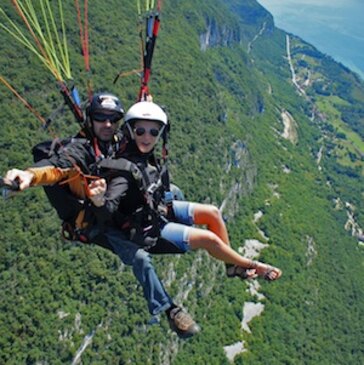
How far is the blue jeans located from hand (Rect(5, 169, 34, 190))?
2092mm

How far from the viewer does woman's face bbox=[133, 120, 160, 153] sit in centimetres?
681

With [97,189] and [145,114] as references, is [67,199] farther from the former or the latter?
[145,114]

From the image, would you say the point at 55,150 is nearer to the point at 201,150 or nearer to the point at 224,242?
the point at 224,242

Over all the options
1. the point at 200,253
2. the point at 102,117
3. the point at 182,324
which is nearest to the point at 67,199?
the point at 102,117

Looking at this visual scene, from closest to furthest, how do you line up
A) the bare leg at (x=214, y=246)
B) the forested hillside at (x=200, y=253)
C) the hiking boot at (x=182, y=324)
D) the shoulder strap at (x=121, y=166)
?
the shoulder strap at (x=121, y=166)
the hiking boot at (x=182, y=324)
the bare leg at (x=214, y=246)
the forested hillside at (x=200, y=253)

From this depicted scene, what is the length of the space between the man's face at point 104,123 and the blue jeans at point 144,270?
1.27 metres

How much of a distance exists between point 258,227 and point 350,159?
2914 inches

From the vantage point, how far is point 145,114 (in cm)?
677

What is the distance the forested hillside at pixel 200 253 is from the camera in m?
54.7

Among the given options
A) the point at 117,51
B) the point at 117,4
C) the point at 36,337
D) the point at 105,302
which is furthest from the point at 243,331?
the point at 117,4

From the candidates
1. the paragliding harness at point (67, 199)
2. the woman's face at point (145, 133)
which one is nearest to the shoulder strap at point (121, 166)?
the paragliding harness at point (67, 199)

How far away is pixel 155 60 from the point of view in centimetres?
10250

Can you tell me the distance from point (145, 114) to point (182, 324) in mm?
2733

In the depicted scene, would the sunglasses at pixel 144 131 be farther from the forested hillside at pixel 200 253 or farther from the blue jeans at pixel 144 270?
the forested hillside at pixel 200 253
